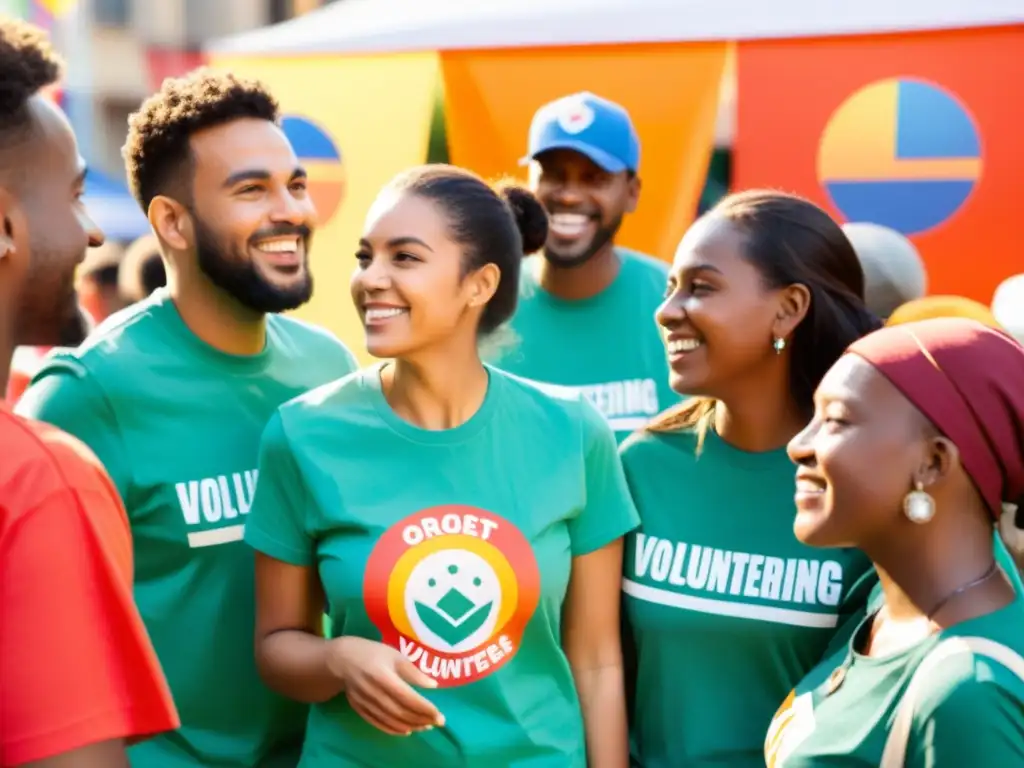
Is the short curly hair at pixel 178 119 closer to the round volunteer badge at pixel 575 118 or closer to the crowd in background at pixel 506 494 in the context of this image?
the crowd in background at pixel 506 494

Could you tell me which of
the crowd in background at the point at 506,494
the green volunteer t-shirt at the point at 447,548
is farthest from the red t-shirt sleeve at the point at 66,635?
the green volunteer t-shirt at the point at 447,548

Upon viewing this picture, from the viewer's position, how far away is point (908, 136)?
6.34 metres

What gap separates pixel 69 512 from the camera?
1604 millimetres

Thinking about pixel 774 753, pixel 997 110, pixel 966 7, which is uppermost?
pixel 966 7

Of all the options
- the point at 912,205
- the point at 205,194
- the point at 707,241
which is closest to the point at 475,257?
the point at 707,241

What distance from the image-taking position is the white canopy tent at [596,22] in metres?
6.23

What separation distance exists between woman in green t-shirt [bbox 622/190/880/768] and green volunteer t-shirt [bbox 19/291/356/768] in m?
0.81

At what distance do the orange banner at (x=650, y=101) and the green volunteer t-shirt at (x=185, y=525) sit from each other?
400 cm

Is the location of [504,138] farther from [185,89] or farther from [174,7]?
[174,7]

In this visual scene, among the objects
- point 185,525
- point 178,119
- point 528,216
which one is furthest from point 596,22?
point 185,525

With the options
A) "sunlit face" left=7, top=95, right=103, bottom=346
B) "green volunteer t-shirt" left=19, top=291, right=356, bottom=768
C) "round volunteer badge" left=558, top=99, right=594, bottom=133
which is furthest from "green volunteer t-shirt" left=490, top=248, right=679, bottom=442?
"sunlit face" left=7, top=95, right=103, bottom=346

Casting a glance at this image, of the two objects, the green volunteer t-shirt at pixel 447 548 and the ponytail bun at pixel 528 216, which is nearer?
the green volunteer t-shirt at pixel 447 548

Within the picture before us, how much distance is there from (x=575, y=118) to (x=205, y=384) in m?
2.25

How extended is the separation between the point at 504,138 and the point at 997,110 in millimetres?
2358
